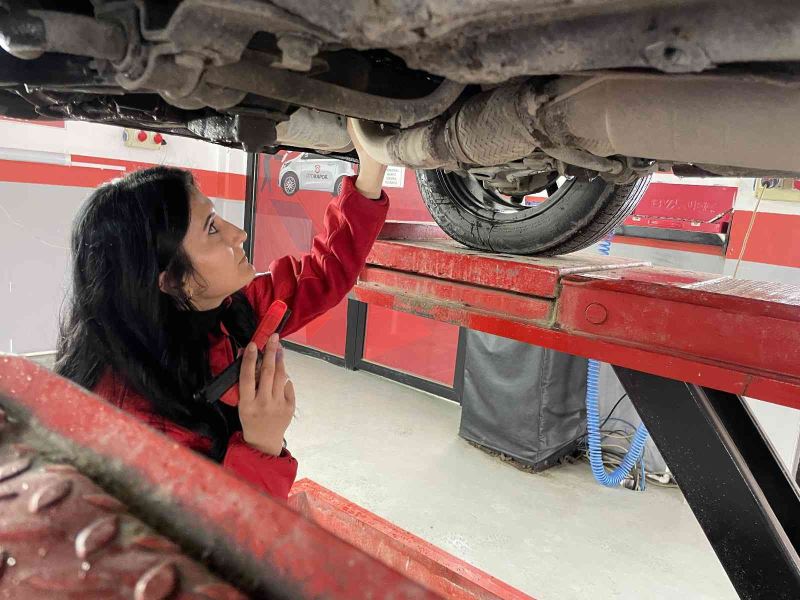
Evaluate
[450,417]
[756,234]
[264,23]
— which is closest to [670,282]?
[264,23]

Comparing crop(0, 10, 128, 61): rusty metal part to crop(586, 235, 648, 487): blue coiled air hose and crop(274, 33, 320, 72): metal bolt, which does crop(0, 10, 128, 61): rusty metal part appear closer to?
crop(274, 33, 320, 72): metal bolt

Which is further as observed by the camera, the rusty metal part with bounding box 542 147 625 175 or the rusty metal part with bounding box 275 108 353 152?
the rusty metal part with bounding box 275 108 353 152

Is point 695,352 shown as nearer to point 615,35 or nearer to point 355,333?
point 615,35

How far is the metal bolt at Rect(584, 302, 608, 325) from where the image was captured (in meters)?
1.06

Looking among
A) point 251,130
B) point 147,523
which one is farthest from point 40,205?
point 147,523

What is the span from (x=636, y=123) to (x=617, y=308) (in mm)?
422

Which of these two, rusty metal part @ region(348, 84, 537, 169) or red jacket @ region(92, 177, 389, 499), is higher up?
rusty metal part @ region(348, 84, 537, 169)

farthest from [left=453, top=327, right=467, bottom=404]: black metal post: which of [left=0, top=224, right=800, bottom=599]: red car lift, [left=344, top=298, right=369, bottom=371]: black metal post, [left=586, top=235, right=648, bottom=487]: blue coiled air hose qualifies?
[left=0, top=224, right=800, bottom=599]: red car lift

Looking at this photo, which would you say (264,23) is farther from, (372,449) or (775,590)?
(372,449)

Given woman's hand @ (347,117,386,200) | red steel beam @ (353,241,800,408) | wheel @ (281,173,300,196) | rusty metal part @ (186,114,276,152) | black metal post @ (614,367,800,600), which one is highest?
rusty metal part @ (186,114,276,152)

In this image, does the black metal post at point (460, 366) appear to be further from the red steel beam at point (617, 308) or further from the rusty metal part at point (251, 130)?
the rusty metal part at point (251, 130)

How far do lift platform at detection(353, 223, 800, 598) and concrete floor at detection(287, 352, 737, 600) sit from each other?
865mm

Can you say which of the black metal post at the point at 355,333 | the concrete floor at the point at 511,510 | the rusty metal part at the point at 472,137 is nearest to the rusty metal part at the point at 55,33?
the rusty metal part at the point at 472,137

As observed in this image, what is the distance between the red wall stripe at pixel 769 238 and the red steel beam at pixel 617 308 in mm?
1122
